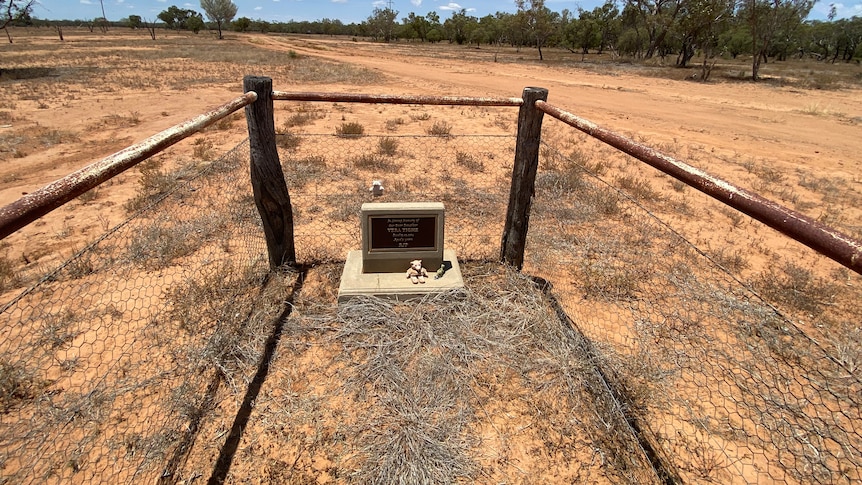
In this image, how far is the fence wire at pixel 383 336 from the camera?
7.66 feet

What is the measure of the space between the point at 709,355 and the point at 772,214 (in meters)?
2.09

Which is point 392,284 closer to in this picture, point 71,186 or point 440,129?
point 71,186

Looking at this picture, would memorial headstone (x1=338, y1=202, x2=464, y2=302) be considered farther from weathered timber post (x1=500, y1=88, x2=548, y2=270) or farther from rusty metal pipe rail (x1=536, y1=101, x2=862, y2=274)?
rusty metal pipe rail (x1=536, y1=101, x2=862, y2=274)

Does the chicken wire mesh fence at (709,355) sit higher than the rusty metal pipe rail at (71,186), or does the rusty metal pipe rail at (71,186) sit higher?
the rusty metal pipe rail at (71,186)

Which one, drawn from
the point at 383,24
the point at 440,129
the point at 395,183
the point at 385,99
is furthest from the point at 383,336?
the point at 383,24

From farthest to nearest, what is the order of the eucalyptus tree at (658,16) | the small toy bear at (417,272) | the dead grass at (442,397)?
the eucalyptus tree at (658,16)
the small toy bear at (417,272)
the dead grass at (442,397)

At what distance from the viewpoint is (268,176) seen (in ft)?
11.6

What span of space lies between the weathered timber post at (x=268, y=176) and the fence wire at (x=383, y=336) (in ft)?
0.93

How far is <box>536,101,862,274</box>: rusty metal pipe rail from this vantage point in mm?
1217

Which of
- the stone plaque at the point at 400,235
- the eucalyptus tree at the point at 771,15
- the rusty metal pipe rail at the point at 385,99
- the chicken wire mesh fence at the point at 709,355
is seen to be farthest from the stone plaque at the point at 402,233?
the eucalyptus tree at the point at 771,15

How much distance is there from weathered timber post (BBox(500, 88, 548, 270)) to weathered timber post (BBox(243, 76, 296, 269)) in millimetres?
1948

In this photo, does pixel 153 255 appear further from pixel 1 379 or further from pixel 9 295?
pixel 1 379

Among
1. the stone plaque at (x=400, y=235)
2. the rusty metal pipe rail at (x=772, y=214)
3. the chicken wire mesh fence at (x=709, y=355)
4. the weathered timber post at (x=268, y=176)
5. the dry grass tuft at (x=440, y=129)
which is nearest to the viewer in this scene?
the rusty metal pipe rail at (x=772, y=214)

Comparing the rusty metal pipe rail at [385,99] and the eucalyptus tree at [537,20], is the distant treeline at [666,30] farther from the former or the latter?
the rusty metal pipe rail at [385,99]
